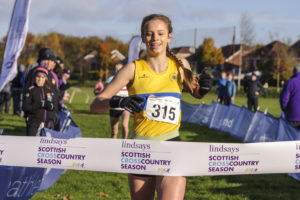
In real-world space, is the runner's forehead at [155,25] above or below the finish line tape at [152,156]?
above

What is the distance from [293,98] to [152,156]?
5144 mm

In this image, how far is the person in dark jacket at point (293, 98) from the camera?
302 inches

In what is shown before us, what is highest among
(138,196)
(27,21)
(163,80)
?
(27,21)

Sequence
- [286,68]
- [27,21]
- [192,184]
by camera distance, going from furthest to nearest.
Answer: [286,68], [27,21], [192,184]

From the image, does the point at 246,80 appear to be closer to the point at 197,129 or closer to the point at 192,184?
the point at 197,129

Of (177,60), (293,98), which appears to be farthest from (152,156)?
(293,98)

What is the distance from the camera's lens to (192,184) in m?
6.94

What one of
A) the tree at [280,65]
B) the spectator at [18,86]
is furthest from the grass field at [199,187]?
the tree at [280,65]

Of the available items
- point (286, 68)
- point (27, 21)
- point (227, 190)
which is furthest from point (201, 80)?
point (286, 68)

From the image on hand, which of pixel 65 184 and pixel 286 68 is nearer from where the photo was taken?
pixel 65 184

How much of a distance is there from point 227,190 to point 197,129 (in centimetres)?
776

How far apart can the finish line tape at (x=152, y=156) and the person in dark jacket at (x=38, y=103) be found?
3114mm

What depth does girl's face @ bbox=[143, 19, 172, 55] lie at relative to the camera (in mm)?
3293

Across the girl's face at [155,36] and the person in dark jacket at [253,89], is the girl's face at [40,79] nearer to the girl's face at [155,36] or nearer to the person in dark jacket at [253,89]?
the girl's face at [155,36]
